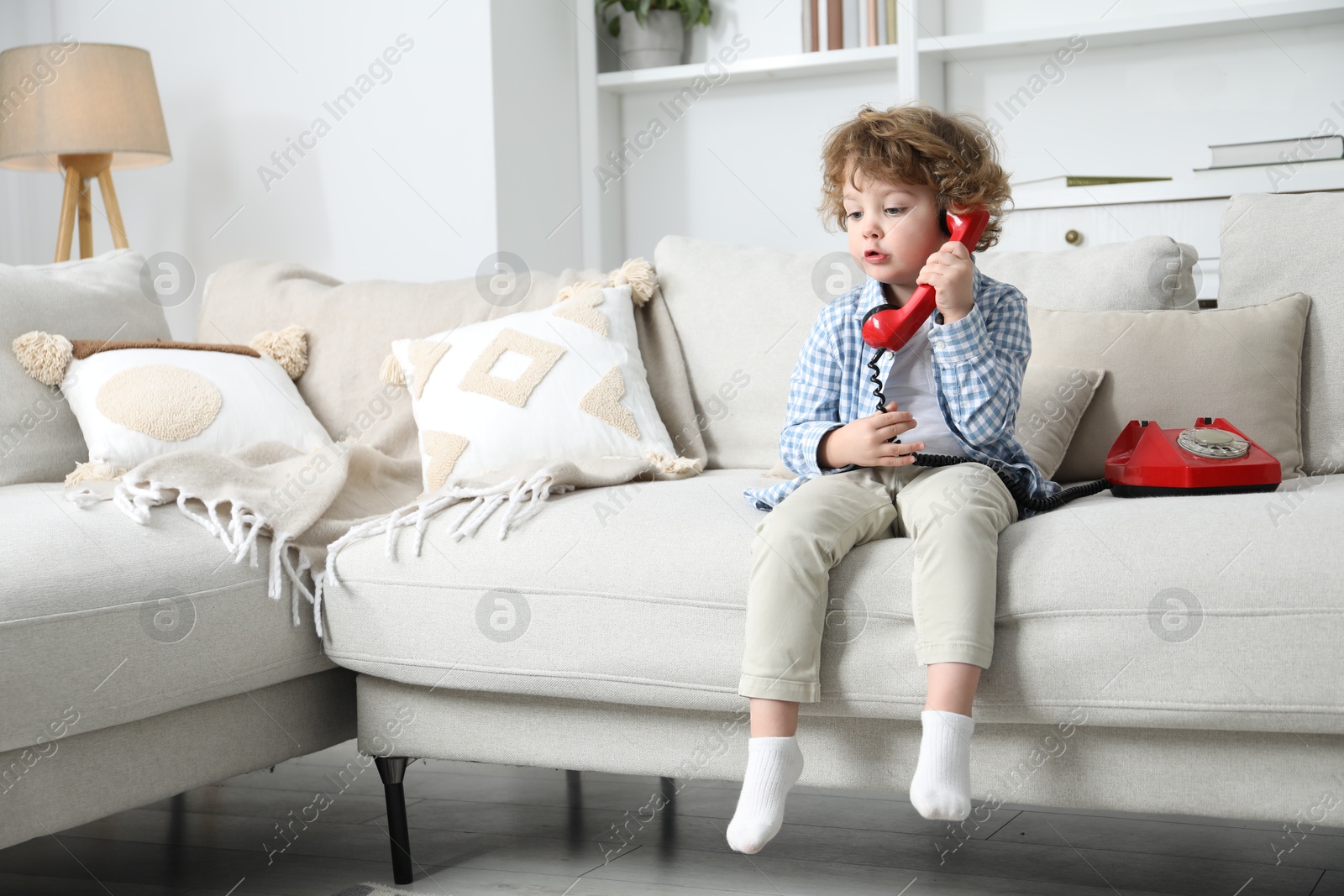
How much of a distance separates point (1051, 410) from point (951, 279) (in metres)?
0.35

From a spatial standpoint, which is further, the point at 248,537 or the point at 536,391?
the point at 536,391

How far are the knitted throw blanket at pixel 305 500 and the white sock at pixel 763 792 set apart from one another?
1.34 feet

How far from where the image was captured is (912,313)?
132cm

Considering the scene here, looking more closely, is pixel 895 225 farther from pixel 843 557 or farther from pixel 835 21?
pixel 835 21

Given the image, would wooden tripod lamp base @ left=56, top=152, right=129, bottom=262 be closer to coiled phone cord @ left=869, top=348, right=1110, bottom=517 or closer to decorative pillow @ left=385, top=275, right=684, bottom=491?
decorative pillow @ left=385, top=275, right=684, bottom=491

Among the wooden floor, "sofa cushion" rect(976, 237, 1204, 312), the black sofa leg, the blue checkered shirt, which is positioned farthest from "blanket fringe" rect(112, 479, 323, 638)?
"sofa cushion" rect(976, 237, 1204, 312)

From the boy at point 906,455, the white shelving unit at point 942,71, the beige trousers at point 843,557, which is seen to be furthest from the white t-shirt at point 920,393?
the white shelving unit at point 942,71

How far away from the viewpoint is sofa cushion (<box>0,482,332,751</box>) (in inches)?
45.3

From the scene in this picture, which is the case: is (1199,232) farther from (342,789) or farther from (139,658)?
(139,658)

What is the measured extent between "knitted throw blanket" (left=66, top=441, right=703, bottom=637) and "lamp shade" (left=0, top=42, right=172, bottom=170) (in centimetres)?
131

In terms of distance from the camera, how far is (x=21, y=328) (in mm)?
1771

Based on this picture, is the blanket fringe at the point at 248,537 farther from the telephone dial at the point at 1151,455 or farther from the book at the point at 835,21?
the book at the point at 835,21

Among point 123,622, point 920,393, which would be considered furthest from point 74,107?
point 920,393

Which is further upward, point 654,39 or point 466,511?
point 654,39
